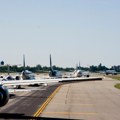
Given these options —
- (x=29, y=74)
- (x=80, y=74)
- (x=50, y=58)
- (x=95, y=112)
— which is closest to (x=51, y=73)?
(x=80, y=74)

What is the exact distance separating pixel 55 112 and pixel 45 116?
361 centimetres

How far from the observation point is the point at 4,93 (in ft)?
98.0

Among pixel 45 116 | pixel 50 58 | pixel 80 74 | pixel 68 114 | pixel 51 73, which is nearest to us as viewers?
pixel 45 116

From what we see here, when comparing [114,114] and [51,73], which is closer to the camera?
[114,114]

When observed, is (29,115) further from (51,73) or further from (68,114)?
(51,73)

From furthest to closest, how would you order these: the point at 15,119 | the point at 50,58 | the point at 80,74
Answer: the point at 50,58, the point at 80,74, the point at 15,119

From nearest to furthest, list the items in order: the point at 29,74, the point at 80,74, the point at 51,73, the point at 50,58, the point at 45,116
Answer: the point at 45,116 → the point at 29,74 → the point at 51,73 → the point at 80,74 → the point at 50,58

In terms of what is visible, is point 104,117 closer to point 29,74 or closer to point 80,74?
point 29,74

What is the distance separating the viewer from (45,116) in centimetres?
3152

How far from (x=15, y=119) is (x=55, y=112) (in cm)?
651

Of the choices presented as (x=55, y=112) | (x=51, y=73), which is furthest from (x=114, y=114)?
(x=51, y=73)

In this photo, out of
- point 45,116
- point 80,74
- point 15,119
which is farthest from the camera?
point 80,74

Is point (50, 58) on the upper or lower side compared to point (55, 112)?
upper

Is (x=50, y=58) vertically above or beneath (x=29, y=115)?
above
